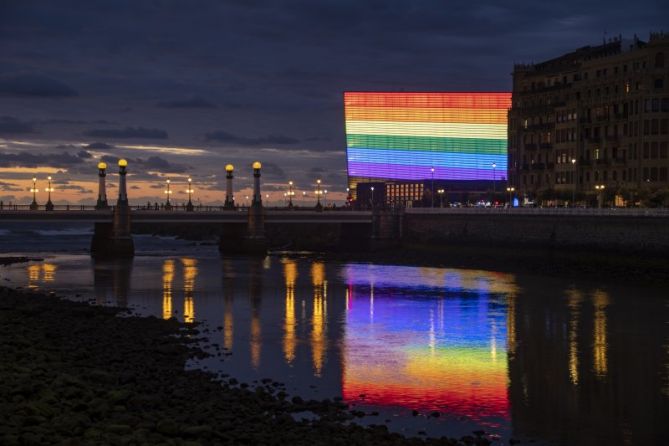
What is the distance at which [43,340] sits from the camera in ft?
130

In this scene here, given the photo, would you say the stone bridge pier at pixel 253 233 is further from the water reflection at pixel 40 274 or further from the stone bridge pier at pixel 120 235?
the water reflection at pixel 40 274

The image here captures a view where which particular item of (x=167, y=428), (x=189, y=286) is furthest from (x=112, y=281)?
(x=167, y=428)

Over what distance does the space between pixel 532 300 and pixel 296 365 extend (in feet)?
92.6

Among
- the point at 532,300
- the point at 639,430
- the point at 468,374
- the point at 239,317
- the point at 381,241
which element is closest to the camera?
the point at 639,430

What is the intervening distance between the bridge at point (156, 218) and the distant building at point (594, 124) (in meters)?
29.2

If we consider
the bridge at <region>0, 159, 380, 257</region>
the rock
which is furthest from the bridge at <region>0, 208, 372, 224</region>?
the rock

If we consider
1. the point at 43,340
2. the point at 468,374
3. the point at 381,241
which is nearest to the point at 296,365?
the point at 468,374

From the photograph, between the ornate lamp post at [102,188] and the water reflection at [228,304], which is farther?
the ornate lamp post at [102,188]

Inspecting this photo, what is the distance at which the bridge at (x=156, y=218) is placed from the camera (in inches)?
4232

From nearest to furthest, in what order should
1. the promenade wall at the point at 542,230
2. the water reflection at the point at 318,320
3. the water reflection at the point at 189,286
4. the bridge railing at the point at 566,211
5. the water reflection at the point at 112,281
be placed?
the water reflection at the point at 318,320 < the water reflection at the point at 189,286 < the water reflection at the point at 112,281 < the promenade wall at the point at 542,230 < the bridge railing at the point at 566,211

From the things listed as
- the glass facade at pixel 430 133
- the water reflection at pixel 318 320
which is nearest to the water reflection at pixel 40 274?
the water reflection at pixel 318 320

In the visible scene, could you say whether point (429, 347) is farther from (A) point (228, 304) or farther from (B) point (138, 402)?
(A) point (228, 304)

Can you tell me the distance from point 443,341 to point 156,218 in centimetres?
7127

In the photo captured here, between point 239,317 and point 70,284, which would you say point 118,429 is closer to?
point 239,317
